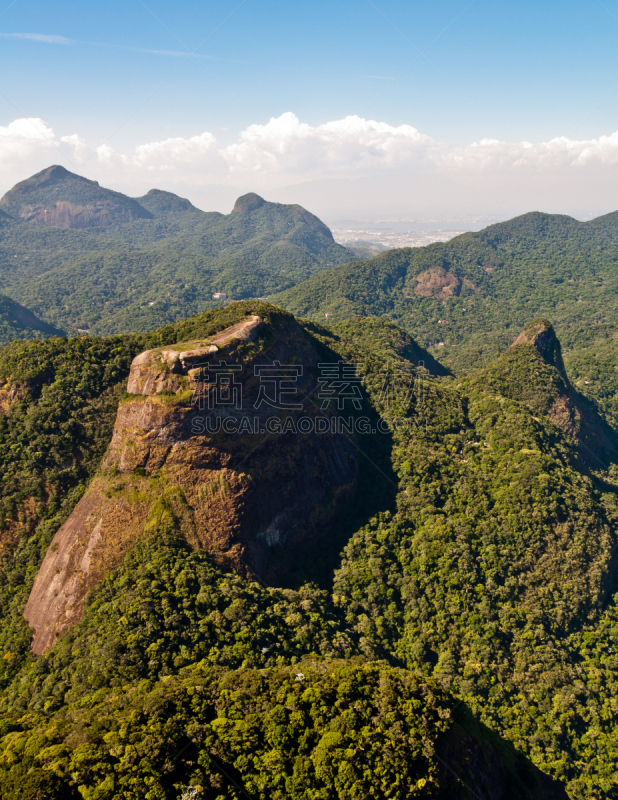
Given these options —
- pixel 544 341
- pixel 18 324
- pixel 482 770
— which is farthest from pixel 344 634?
pixel 18 324

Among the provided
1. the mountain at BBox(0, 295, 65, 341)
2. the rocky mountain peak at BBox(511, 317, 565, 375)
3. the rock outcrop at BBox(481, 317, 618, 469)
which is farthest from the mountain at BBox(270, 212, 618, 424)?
the mountain at BBox(0, 295, 65, 341)

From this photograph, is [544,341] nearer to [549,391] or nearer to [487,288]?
[549,391]

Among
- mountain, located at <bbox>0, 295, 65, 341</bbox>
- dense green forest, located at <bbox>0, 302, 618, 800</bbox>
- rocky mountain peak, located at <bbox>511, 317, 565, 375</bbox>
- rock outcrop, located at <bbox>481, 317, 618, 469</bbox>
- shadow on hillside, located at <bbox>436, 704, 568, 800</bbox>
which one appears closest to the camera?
dense green forest, located at <bbox>0, 302, 618, 800</bbox>

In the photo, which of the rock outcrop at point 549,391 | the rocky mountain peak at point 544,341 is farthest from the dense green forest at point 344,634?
the rocky mountain peak at point 544,341

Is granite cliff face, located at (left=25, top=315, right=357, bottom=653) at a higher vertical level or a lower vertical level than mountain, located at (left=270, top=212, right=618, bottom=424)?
lower

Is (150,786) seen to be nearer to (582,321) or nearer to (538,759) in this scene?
(538,759)

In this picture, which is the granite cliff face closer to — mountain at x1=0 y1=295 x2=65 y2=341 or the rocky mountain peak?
the rocky mountain peak
